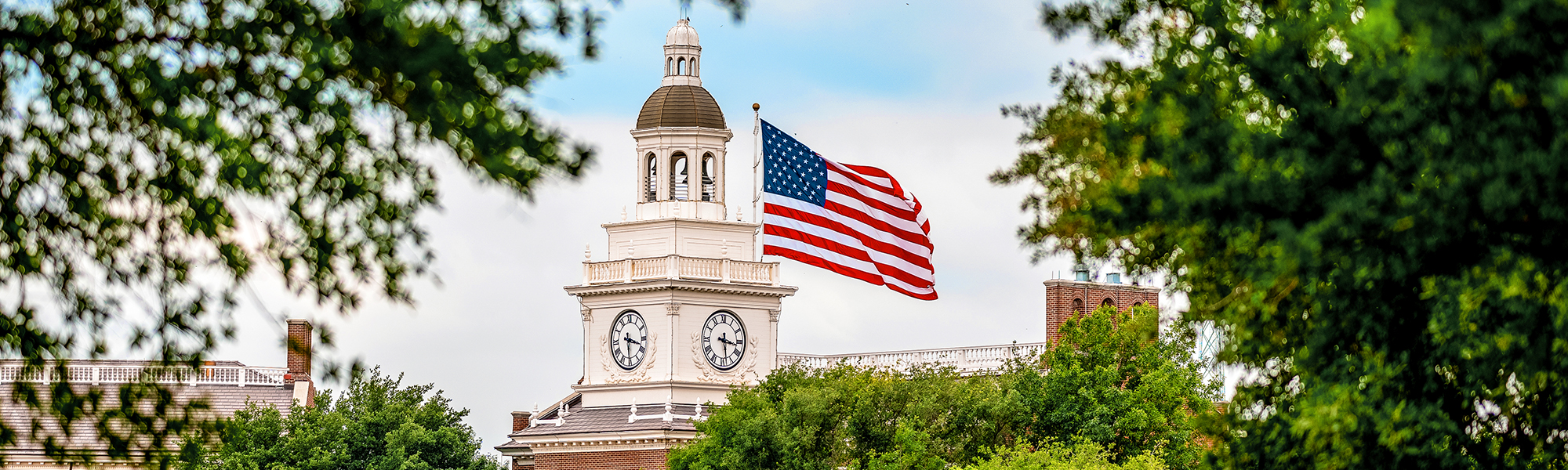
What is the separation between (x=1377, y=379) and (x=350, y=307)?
7940mm

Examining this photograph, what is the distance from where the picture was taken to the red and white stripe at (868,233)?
63.3 metres

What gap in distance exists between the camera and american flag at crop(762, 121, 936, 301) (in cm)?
6331

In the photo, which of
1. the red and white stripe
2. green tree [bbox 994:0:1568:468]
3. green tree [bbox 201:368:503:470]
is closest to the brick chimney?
green tree [bbox 201:368:503:470]

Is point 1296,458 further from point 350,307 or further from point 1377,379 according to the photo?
point 350,307

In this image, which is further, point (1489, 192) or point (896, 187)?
point (896, 187)

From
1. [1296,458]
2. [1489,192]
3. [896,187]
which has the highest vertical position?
[896,187]

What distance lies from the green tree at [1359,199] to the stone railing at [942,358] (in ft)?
217

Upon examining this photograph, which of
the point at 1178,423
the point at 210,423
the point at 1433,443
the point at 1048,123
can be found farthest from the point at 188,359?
the point at 1178,423

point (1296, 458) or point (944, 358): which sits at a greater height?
point (944, 358)

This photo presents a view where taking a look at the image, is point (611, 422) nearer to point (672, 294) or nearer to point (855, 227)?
point (672, 294)

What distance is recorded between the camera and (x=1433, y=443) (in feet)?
64.0

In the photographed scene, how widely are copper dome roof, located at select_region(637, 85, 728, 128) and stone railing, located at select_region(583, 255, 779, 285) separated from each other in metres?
4.87

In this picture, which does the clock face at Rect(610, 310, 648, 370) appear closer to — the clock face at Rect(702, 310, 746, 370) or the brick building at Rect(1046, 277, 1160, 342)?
the clock face at Rect(702, 310, 746, 370)

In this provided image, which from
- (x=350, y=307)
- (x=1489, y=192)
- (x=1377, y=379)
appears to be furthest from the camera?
(x=1377, y=379)
